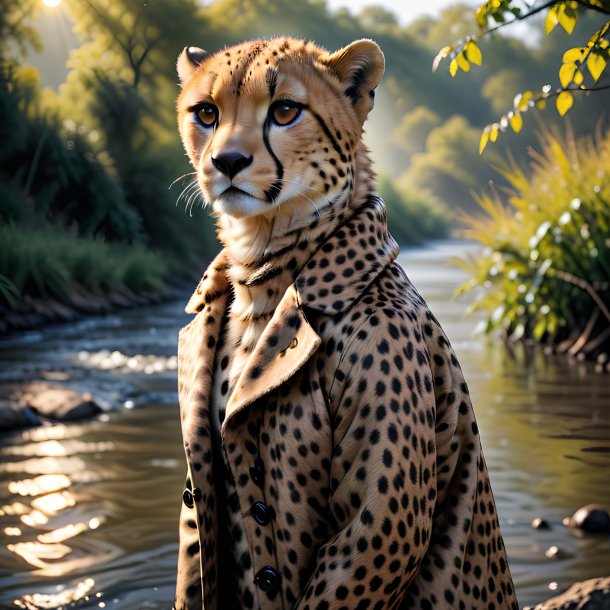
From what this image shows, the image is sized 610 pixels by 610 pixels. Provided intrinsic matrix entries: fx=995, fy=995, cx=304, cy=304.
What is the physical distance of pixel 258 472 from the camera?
6.29 feet

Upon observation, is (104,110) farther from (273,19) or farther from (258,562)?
(273,19)

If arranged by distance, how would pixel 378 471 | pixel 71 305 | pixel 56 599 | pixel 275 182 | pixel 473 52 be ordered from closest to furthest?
pixel 378 471, pixel 275 182, pixel 473 52, pixel 56 599, pixel 71 305

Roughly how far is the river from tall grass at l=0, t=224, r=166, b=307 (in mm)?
3102

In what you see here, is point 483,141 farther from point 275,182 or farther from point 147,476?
point 147,476

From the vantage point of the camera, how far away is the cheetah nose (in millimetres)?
1821

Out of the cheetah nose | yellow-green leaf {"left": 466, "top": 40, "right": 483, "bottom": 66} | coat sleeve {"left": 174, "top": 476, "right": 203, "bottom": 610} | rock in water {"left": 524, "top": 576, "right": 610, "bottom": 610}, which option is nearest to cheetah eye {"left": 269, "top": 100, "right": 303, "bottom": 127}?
the cheetah nose

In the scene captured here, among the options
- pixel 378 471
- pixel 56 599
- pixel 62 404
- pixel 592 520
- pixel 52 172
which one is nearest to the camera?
pixel 378 471

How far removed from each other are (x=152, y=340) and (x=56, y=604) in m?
7.60

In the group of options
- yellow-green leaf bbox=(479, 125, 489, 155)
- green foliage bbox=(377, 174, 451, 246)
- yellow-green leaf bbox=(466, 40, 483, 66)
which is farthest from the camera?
green foliage bbox=(377, 174, 451, 246)

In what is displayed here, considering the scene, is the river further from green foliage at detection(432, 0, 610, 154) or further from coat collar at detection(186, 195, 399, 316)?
coat collar at detection(186, 195, 399, 316)

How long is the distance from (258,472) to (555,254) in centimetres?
831

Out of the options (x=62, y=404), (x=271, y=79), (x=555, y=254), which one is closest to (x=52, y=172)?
(x=555, y=254)

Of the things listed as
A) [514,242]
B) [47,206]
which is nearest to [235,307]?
[514,242]

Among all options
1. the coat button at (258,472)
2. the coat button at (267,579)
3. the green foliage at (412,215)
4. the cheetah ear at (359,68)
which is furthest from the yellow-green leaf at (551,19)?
the green foliage at (412,215)
